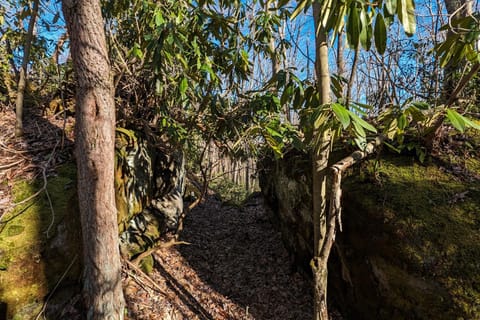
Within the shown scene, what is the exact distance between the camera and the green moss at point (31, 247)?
6.84 feet

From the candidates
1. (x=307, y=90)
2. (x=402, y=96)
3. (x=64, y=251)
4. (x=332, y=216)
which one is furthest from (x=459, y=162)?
(x=64, y=251)

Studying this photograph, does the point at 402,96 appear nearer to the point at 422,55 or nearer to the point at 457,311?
the point at 422,55

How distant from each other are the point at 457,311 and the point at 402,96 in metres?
3.80

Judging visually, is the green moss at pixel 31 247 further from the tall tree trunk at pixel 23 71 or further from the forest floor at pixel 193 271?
the tall tree trunk at pixel 23 71

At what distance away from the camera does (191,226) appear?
5344mm

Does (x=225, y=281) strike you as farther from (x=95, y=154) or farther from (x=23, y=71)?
(x=23, y=71)

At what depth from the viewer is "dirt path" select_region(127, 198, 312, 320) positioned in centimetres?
309

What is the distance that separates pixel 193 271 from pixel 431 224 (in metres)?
3.23

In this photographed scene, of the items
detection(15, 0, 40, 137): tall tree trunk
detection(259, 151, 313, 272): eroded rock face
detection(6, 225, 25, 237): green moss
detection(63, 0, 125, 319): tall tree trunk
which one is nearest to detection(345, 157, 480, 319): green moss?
detection(259, 151, 313, 272): eroded rock face

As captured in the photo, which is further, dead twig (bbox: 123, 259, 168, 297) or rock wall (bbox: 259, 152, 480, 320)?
dead twig (bbox: 123, 259, 168, 297)

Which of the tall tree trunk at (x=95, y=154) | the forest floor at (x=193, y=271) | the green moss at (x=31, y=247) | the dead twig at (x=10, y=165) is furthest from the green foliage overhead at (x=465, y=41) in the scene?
the dead twig at (x=10, y=165)

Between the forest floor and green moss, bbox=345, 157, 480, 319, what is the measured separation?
1.57 meters

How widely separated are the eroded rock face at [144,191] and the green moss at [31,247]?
643 mm

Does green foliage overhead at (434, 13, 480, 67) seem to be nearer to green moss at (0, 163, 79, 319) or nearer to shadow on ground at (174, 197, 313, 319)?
shadow on ground at (174, 197, 313, 319)
